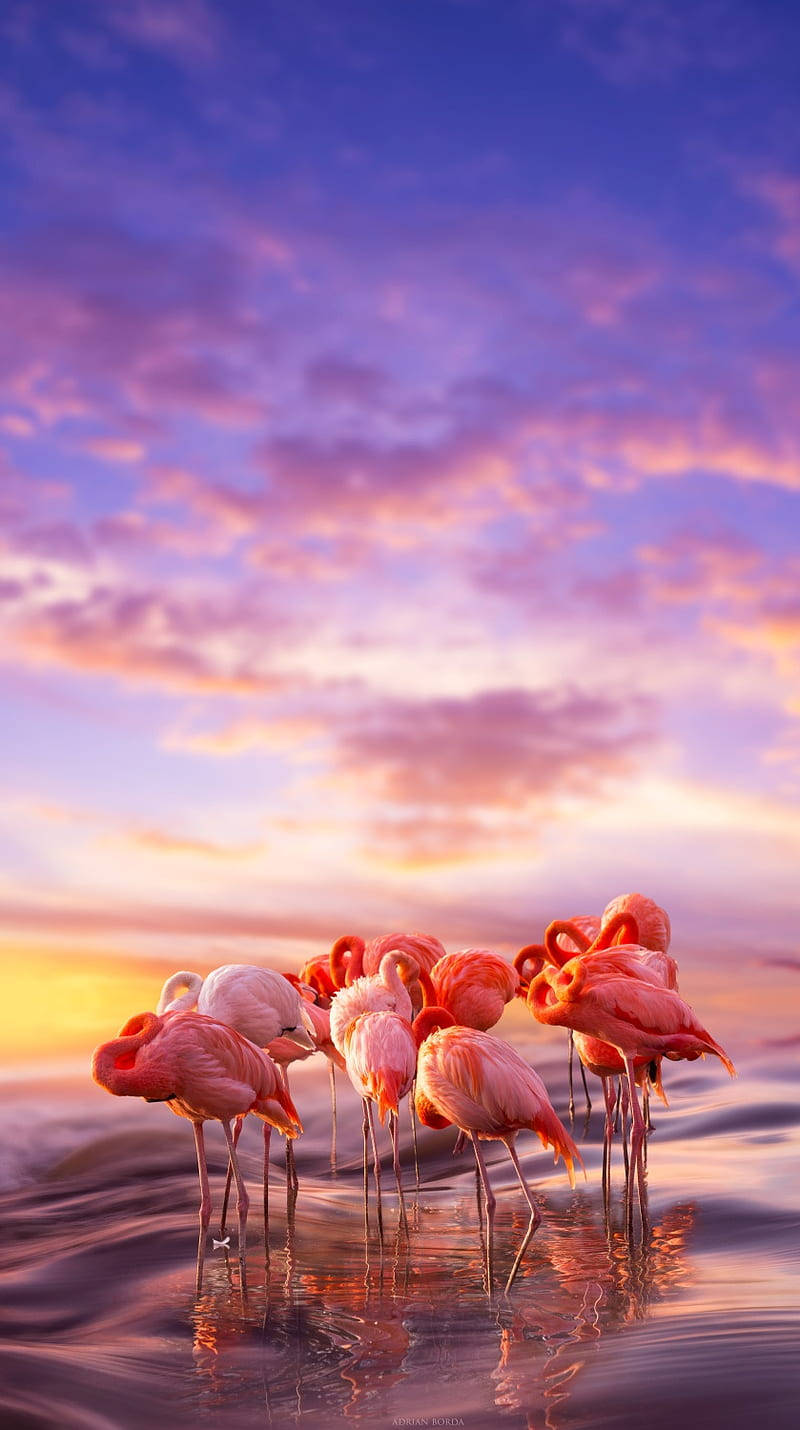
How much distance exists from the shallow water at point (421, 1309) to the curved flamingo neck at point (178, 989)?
1.63 metres

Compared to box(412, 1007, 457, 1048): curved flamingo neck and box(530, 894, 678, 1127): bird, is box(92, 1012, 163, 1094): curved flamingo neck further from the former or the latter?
box(530, 894, 678, 1127): bird

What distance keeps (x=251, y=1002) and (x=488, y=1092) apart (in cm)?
247

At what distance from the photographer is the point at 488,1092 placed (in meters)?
7.29

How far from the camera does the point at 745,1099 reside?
50.3ft

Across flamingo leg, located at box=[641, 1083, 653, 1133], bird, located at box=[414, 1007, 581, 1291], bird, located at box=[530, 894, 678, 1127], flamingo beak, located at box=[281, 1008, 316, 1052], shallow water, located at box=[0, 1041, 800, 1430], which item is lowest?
shallow water, located at box=[0, 1041, 800, 1430]

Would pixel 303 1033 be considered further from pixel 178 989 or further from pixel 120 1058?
pixel 120 1058

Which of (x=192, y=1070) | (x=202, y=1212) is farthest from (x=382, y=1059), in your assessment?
(x=202, y=1212)

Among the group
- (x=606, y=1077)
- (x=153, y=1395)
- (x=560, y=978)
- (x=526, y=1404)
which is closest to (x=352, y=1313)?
(x=153, y=1395)

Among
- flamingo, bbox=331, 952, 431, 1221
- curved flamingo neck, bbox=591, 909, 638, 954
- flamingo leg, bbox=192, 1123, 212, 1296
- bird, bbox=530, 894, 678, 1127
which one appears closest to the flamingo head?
flamingo leg, bbox=192, 1123, 212, 1296

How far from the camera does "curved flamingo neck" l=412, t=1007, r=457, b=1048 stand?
861 cm

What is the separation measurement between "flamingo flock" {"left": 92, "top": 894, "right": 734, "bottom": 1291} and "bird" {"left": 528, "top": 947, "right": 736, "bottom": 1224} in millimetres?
10

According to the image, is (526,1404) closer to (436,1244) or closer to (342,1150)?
(436,1244)

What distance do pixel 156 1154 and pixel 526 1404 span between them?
9.25 m

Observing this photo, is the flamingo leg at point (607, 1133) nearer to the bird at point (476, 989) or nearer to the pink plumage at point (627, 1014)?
the bird at point (476, 989)
